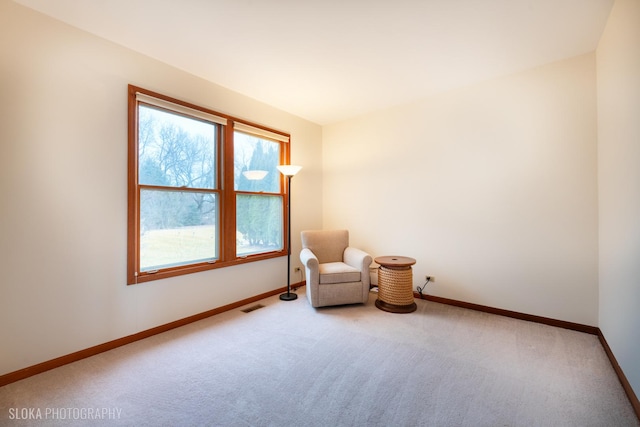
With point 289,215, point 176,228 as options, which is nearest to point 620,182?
point 289,215

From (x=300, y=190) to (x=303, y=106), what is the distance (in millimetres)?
Result: 1214

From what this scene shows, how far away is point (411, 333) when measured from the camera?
2531 millimetres

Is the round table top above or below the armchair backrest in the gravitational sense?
below

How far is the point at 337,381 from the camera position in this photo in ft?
6.00

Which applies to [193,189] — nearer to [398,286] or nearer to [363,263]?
[363,263]

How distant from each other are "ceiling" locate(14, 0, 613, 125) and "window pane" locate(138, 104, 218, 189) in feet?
1.80

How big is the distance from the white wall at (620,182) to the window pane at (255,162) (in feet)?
11.2

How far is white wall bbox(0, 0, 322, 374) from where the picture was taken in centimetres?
184

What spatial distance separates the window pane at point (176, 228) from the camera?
2561 millimetres

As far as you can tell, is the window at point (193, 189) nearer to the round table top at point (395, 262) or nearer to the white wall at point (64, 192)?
the white wall at point (64, 192)

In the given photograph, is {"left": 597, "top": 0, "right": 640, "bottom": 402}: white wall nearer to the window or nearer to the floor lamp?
the floor lamp

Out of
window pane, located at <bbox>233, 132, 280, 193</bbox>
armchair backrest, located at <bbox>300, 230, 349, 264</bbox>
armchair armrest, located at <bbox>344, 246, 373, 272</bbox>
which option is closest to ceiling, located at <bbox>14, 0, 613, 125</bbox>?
window pane, located at <bbox>233, 132, 280, 193</bbox>

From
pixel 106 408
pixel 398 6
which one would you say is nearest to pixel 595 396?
pixel 398 6

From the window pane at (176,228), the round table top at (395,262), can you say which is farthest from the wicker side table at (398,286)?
the window pane at (176,228)
